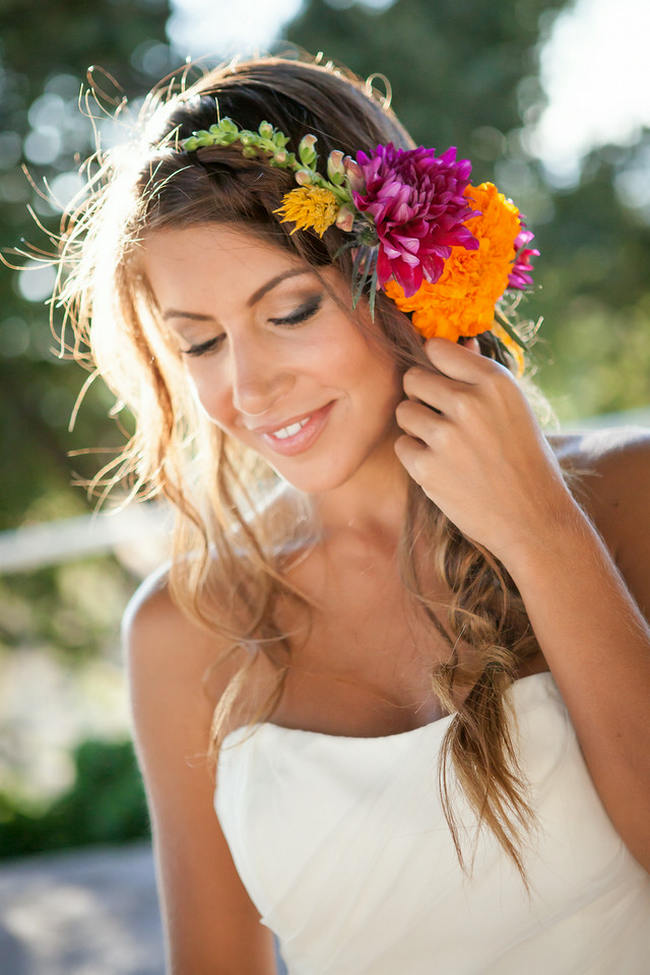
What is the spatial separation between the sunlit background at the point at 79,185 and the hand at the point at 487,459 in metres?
2.48

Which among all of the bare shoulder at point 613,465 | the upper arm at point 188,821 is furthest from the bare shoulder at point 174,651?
the bare shoulder at point 613,465

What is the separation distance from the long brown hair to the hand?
0.18 m

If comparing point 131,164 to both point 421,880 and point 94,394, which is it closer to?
point 421,880

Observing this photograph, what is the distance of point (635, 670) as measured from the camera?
1.60m

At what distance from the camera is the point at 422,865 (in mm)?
1788

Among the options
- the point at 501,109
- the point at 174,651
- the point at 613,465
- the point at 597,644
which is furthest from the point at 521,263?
the point at 501,109

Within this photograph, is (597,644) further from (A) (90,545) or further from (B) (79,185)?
(B) (79,185)

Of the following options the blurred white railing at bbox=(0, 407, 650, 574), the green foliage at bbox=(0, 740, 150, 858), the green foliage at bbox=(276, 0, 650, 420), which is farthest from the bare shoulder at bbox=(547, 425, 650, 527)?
the green foliage at bbox=(276, 0, 650, 420)

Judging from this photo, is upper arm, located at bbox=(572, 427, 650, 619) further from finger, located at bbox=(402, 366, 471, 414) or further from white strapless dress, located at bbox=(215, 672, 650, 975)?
finger, located at bbox=(402, 366, 471, 414)

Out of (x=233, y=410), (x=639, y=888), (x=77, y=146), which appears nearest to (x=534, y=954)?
(x=639, y=888)

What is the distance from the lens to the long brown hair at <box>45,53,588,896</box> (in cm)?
179

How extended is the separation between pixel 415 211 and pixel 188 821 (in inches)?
54.3

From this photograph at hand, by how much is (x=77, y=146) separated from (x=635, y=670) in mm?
5790

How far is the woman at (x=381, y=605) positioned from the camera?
1669 mm
